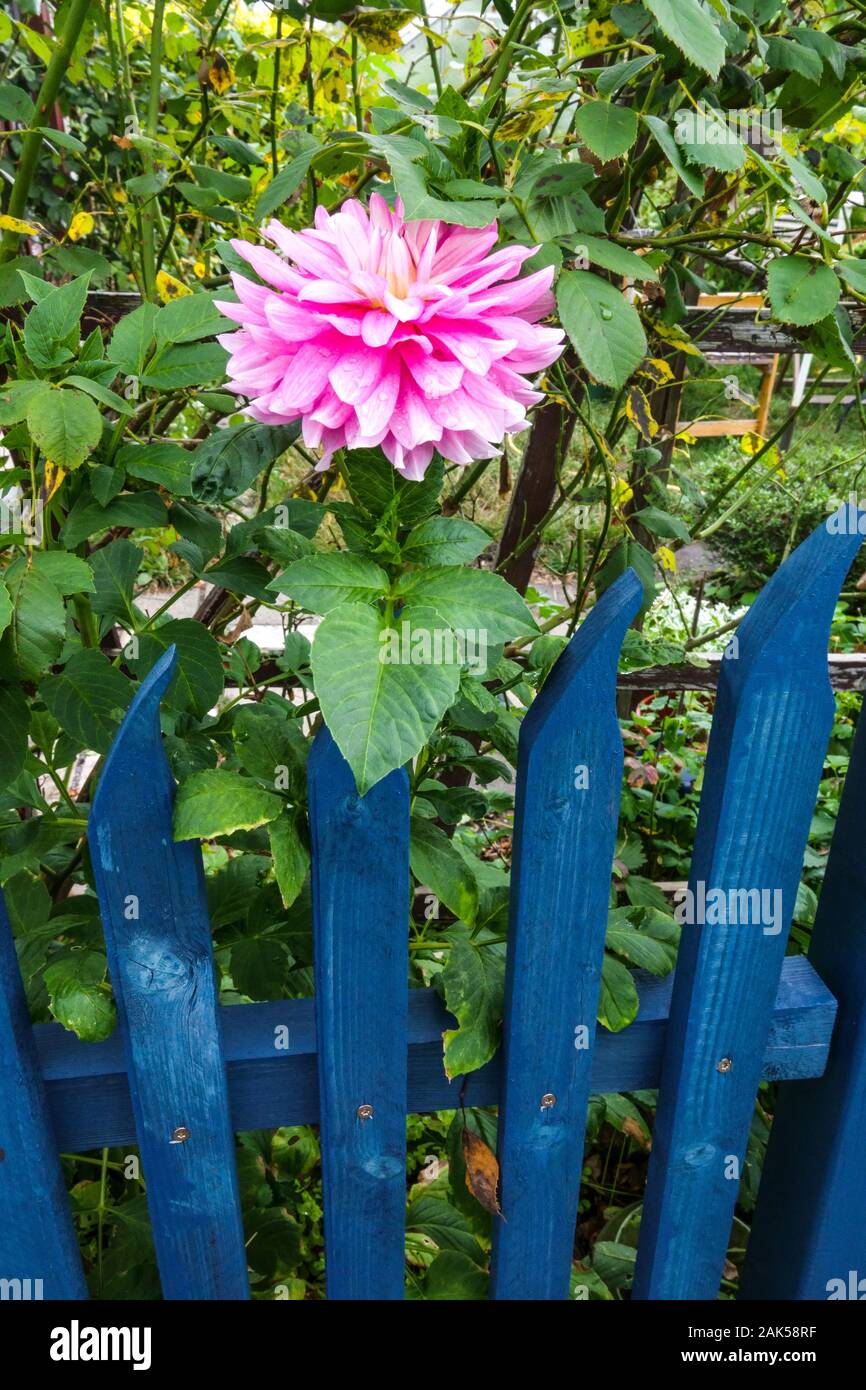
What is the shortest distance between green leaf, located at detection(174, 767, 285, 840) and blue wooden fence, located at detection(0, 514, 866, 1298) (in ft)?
0.07

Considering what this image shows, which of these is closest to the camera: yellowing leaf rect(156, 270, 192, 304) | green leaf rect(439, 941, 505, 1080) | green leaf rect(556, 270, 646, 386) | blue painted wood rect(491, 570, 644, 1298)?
green leaf rect(556, 270, 646, 386)

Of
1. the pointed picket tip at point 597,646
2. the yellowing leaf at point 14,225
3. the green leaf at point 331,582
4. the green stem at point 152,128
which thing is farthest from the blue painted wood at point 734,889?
the green stem at point 152,128

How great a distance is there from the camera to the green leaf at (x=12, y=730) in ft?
2.72

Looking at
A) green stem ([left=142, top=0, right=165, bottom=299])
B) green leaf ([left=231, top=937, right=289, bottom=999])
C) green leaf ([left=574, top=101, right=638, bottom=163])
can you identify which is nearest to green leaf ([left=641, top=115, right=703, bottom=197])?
green leaf ([left=574, top=101, right=638, bottom=163])

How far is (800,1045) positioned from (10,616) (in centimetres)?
85

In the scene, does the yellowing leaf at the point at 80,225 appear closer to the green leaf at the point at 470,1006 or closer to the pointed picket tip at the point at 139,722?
the pointed picket tip at the point at 139,722

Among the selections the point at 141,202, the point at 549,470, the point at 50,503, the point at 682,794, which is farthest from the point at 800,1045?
the point at 682,794

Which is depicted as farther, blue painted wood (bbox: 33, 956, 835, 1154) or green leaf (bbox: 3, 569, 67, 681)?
blue painted wood (bbox: 33, 956, 835, 1154)

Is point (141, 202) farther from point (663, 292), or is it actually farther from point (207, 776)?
point (207, 776)

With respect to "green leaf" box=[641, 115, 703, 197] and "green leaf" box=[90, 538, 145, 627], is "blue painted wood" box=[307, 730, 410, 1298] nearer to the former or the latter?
"green leaf" box=[90, 538, 145, 627]

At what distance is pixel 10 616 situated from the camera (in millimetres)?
730

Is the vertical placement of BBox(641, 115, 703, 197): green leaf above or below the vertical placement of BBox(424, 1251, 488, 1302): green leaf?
above

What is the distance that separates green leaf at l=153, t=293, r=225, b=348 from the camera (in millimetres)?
867
